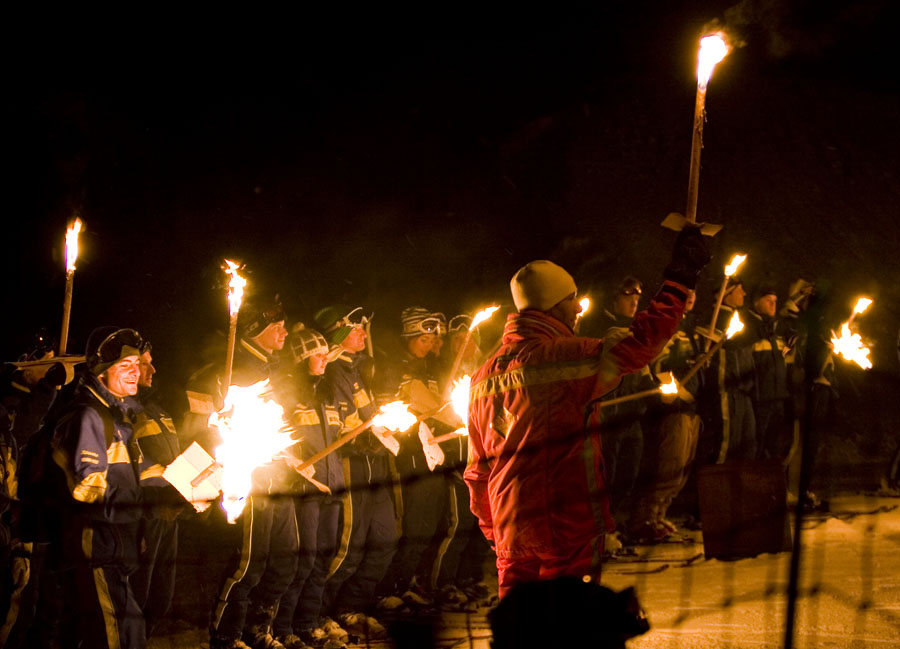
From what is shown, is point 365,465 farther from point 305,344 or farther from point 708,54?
point 708,54

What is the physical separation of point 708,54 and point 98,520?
413 cm

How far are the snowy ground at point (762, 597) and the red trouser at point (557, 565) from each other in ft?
2.75

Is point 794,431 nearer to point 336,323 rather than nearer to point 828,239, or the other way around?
point 828,239

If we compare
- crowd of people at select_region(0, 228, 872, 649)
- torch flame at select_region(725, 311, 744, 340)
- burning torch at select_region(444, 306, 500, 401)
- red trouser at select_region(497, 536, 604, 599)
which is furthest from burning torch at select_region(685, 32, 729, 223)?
torch flame at select_region(725, 311, 744, 340)

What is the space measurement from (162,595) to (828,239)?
37.9ft

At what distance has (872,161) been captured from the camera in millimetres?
13695

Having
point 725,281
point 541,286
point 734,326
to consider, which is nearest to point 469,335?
point 541,286

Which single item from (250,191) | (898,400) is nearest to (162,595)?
(250,191)

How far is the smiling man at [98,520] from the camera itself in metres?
4.52

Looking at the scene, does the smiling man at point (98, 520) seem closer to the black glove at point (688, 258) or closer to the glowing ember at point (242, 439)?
the glowing ember at point (242, 439)

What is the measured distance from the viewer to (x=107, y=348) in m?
5.20

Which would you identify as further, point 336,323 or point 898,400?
point 898,400

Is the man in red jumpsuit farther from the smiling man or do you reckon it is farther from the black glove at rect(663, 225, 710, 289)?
the smiling man

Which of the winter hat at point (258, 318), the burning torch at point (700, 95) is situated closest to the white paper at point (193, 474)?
the winter hat at point (258, 318)
